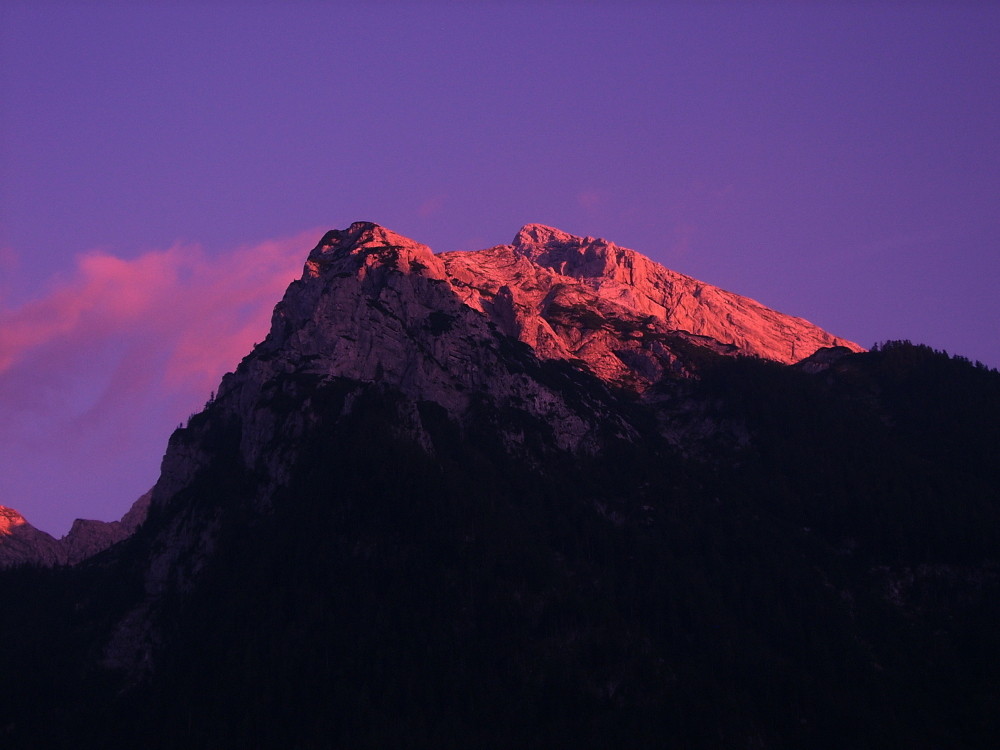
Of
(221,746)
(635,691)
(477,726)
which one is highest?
(635,691)

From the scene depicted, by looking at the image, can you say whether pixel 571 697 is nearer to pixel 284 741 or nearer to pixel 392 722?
pixel 392 722

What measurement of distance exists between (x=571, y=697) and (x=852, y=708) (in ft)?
134

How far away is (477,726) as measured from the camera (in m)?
196

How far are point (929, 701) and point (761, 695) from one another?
24223mm

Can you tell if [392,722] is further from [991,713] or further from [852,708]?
[991,713]

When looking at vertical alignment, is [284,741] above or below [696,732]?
below

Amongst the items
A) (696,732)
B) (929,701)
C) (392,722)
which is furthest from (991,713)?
(392,722)

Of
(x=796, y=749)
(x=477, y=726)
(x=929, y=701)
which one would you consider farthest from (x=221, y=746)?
(x=929, y=701)

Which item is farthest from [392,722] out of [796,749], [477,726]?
[796,749]

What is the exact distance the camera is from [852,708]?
639 ft

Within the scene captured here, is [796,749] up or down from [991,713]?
down

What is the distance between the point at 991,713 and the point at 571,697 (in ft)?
198

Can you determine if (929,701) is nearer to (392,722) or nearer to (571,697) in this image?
(571,697)

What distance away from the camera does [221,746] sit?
19925cm
